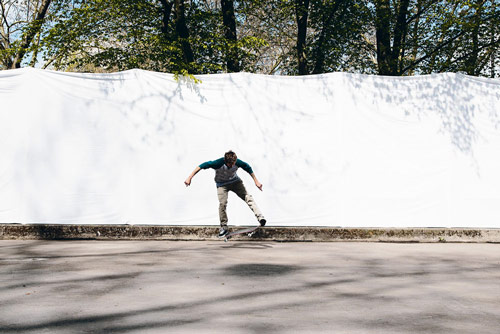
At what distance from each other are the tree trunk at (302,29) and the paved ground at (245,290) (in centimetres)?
885

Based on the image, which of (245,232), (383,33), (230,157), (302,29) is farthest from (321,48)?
(245,232)

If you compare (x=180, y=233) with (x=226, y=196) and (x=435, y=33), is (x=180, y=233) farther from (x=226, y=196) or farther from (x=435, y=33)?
(x=435, y=33)

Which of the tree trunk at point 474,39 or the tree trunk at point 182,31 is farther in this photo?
the tree trunk at point 182,31

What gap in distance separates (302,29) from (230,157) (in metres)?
8.15

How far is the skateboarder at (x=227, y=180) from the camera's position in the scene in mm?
9727

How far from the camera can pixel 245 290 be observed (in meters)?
5.70

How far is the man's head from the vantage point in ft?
31.9

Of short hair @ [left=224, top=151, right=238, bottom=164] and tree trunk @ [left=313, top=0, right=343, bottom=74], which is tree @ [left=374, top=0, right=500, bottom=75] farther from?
short hair @ [left=224, top=151, right=238, bottom=164]

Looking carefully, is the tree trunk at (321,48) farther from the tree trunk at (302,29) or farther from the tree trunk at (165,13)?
the tree trunk at (165,13)

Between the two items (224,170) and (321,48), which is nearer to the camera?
(224,170)

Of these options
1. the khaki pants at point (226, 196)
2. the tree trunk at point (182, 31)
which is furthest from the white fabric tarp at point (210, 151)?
the tree trunk at point (182, 31)

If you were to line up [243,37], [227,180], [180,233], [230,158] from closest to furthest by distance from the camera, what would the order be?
[230,158], [227,180], [180,233], [243,37]

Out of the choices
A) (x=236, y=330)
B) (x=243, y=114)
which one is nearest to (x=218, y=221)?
(x=243, y=114)

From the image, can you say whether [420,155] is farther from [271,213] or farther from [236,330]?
[236,330]
